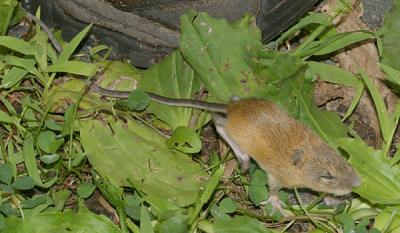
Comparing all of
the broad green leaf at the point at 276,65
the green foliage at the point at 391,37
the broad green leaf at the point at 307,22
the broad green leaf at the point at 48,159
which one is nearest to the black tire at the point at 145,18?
the broad green leaf at the point at 307,22

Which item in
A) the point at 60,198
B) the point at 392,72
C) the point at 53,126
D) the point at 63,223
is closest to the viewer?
the point at 63,223

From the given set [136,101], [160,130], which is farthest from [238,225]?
[136,101]

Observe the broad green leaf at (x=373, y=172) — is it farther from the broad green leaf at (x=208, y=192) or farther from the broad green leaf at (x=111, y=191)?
the broad green leaf at (x=111, y=191)

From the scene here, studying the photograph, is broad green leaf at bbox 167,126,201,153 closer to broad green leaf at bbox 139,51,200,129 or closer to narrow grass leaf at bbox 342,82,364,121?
broad green leaf at bbox 139,51,200,129

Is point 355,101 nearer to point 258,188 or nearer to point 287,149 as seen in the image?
point 287,149

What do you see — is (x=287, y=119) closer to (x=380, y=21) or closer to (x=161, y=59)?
(x=161, y=59)
